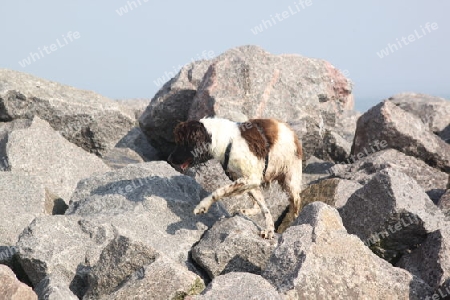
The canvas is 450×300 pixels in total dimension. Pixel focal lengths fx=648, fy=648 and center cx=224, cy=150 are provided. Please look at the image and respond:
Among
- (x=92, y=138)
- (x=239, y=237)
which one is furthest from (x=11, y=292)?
(x=92, y=138)

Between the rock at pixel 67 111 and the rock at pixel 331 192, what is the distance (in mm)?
5661

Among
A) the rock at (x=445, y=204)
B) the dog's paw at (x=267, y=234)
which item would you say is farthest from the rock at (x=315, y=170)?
the dog's paw at (x=267, y=234)

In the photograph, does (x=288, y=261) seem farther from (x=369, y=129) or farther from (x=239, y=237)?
(x=369, y=129)

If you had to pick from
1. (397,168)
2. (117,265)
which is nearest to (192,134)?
(117,265)

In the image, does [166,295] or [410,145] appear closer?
→ [166,295]

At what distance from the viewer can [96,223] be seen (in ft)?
32.3

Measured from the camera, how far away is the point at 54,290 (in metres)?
7.57

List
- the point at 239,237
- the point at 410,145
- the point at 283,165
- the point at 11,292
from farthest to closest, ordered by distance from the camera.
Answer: the point at 410,145, the point at 283,165, the point at 239,237, the point at 11,292

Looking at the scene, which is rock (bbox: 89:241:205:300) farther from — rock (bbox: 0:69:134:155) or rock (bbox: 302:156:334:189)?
rock (bbox: 0:69:134:155)

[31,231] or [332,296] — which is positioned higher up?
[31,231]

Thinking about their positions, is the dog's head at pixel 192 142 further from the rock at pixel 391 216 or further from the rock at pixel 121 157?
the rock at pixel 121 157

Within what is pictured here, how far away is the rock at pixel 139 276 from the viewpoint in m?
7.87

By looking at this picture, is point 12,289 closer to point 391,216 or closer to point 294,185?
point 294,185

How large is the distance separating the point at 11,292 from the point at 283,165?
527 cm
